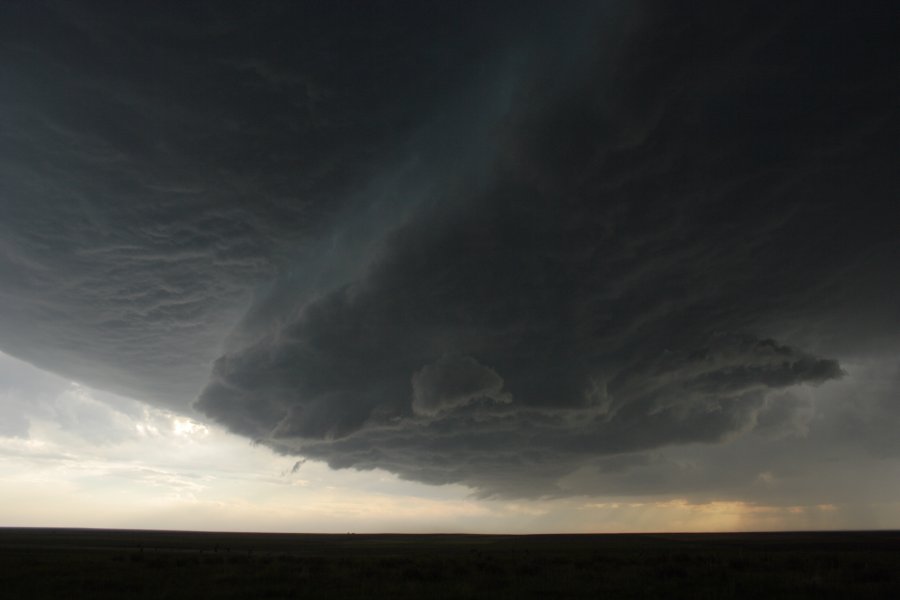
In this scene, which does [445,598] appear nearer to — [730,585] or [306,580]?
[306,580]

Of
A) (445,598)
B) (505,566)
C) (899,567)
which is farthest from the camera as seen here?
(505,566)

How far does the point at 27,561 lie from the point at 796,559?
5664cm

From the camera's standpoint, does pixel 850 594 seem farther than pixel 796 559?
No

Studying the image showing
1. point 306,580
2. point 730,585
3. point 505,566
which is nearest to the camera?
point 730,585

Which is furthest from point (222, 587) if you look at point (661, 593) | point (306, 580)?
point (661, 593)

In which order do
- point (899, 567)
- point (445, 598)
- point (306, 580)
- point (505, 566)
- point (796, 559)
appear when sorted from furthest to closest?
point (796, 559) → point (505, 566) → point (899, 567) → point (306, 580) → point (445, 598)

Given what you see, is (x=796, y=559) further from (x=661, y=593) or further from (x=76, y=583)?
(x=76, y=583)

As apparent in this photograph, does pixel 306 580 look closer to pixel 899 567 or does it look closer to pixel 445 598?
pixel 445 598

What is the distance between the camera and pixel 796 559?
131 feet

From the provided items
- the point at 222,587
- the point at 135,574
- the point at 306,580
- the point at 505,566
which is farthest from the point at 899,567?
the point at 135,574

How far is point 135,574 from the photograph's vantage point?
103ft

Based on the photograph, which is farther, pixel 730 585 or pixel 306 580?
pixel 306 580

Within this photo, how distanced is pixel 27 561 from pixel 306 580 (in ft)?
78.0

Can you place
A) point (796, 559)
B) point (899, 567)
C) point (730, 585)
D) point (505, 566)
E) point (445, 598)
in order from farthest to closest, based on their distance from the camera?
1. point (796, 559)
2. point (505, 566)
3. point (899, 567)
4. point (730, 585)
5. point (445, 598)
